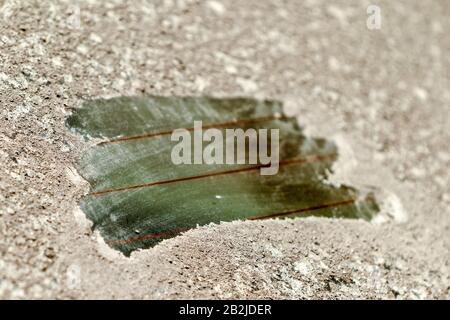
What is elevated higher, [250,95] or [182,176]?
[250,95]

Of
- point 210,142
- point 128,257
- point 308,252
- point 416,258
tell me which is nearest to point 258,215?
point 308,252

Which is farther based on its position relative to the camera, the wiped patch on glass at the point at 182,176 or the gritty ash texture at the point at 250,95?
the wiped patch on glass at the point at 182,176

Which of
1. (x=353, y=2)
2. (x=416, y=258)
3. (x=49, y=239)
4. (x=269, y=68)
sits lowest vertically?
(x=416, y=258)

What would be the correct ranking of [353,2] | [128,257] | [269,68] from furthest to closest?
[353,2] → [269,68] → [128,257]

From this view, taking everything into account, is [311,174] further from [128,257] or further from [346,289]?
[128,257]

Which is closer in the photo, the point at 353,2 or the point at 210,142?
the point at 210,142

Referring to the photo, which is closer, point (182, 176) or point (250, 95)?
point (182, 176)

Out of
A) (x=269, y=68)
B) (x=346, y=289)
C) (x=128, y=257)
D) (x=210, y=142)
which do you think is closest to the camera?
(x=128, y=257)

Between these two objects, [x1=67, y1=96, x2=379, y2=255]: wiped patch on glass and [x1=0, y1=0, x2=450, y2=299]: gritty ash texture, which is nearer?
[x1=0, y1=0, x2=450, y2=299]: gritty ash texture
